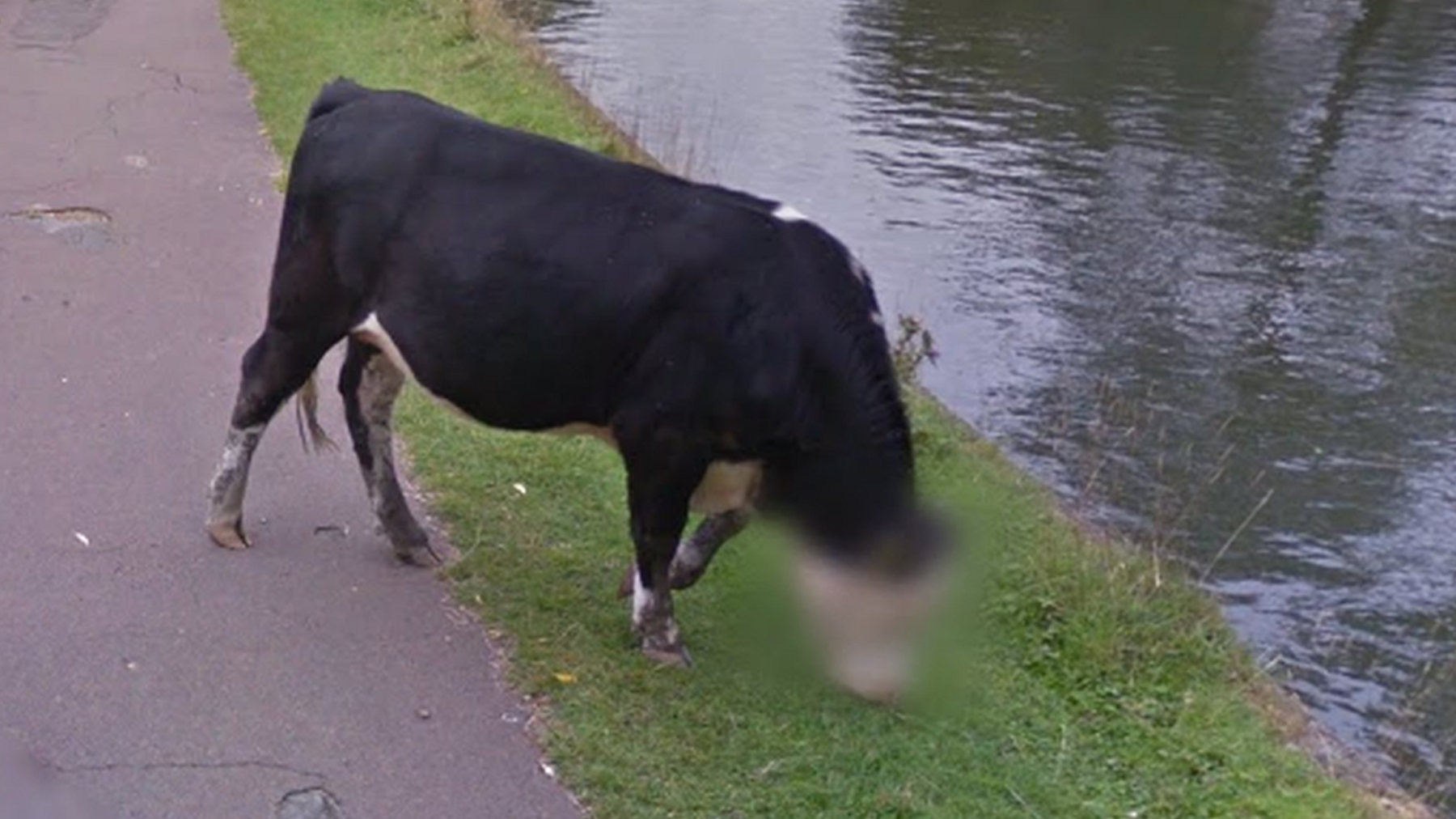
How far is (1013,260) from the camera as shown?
13.0m

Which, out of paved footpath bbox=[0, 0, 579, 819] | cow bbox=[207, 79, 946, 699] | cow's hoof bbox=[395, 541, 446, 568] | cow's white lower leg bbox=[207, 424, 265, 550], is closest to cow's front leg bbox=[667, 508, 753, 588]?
cow bbox=[207, 79, 946, 699]

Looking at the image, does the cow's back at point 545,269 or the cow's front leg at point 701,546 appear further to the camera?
the cow's front leg at point 701,546

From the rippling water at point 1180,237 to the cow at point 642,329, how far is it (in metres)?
2.70

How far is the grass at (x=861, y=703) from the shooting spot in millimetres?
5258

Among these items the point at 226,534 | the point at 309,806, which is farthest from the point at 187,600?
the point at 309,806

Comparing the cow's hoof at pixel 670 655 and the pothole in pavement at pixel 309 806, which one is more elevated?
the pothole in pavement at pixel 309 806

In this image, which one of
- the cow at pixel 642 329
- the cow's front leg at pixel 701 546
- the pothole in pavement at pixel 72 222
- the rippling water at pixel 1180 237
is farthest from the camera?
the pothole in pavement at pixel 72 222

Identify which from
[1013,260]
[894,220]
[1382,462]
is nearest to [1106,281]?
[1013,260]

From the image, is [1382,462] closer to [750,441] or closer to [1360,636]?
[1360,636]

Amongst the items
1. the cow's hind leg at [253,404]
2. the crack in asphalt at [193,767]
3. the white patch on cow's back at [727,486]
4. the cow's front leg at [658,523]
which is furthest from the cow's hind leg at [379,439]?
the crack in asphalt at [193,767]

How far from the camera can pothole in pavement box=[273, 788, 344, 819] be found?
4887mm

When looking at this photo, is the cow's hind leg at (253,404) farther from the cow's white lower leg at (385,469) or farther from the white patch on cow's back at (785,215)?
the white patch on cow's back at (785,215)

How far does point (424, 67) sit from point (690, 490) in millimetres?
10201

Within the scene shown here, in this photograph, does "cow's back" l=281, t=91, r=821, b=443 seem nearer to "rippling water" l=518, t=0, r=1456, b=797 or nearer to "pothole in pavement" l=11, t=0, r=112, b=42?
"rippling water" l=518, t=0, r=1456, b=797
